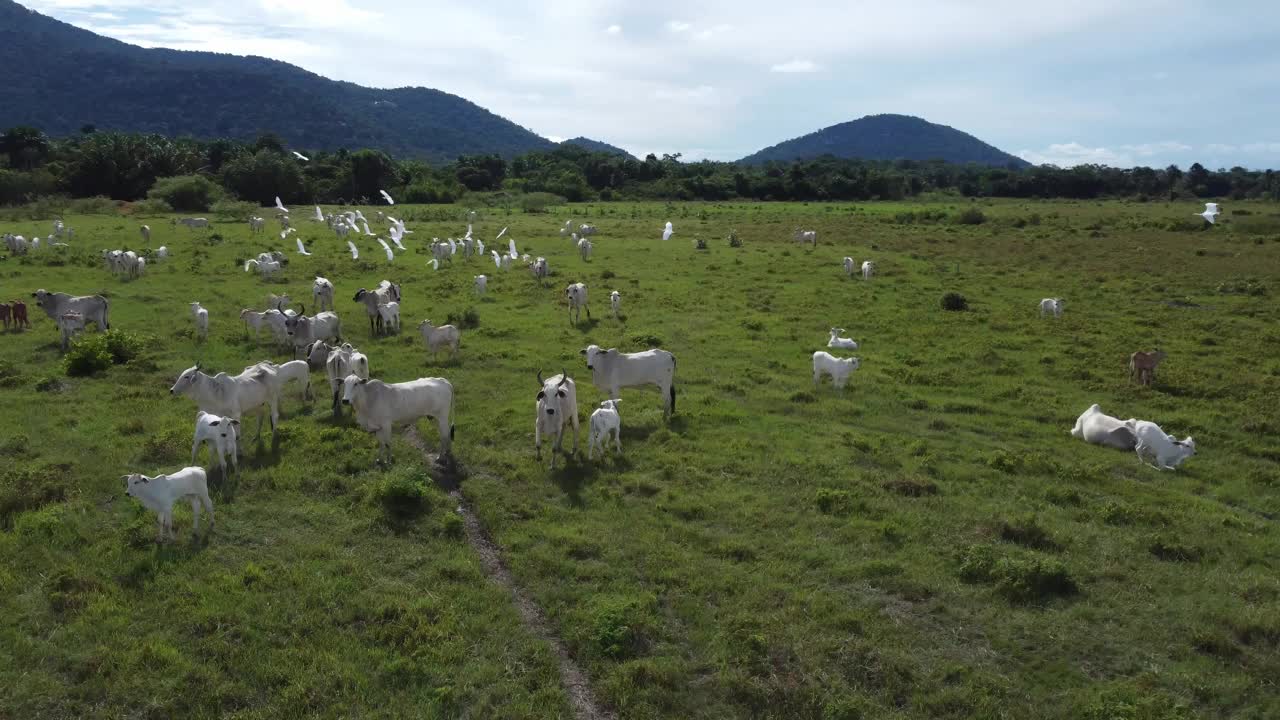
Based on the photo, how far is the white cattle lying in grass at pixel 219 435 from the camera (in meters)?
12.2

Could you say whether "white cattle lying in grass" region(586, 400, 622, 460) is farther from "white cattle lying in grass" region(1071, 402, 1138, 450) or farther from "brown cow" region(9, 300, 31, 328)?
"brown cow" region(9, 300, 31, 328)

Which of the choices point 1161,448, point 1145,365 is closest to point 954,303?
point 1145,365

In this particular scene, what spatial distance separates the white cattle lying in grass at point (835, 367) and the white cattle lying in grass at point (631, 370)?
438 centimetres

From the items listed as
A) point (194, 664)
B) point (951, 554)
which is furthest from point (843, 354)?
point (194, 664)

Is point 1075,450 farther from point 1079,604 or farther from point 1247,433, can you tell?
point 1079,604

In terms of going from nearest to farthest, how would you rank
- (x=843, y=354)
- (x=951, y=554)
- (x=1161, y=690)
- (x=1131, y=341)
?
(x=1161, y=690), (x=951, y=554), (x=843, y=354), (x=1131, y=341)

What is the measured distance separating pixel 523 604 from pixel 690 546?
252cm

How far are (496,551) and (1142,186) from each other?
13450cm

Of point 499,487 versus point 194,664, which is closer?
point 194,664

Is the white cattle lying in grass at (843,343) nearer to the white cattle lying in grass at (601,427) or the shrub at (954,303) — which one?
the shrub at (954,303)

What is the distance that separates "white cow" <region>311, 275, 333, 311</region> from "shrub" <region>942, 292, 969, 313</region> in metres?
21.5

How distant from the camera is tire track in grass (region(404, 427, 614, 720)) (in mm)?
7793

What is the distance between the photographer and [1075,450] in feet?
49.7

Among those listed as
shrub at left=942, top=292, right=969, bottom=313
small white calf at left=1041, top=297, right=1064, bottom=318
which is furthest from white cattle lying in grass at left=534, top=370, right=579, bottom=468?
small white calf at left=1041, top=297, right=1064, bottom=318
